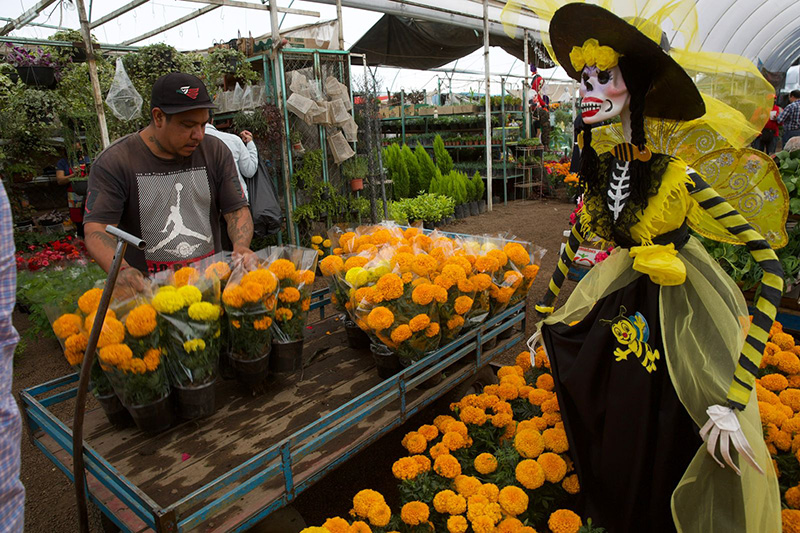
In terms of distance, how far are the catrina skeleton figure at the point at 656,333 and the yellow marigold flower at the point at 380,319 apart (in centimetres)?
71

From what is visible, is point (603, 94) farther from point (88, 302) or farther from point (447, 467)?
point (88, 302)

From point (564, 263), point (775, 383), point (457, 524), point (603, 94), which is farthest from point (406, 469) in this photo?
point (775, 383)

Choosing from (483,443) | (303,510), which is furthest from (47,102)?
(483,443)

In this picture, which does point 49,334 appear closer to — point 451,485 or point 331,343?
point 331,343

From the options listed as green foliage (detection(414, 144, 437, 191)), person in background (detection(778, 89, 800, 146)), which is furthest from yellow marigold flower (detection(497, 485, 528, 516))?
person in background (detection(778, 89, 800, 146))

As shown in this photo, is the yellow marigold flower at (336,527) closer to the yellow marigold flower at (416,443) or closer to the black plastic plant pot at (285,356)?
the yellow marigold flower at (416,443)

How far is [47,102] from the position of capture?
21.4 feet

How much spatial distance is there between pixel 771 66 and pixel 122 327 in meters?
25.6

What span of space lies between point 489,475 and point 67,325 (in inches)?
60.0

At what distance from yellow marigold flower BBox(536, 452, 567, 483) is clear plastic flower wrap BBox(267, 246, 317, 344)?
102 cm

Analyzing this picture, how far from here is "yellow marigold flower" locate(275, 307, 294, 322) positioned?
192 centimetres

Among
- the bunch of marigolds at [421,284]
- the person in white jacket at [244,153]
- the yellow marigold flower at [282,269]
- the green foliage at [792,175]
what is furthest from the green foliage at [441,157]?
the yellow marigold flower at [282,269]

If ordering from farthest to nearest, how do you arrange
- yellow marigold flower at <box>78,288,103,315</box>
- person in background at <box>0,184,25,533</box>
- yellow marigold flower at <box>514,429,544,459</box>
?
yellow marigold flower at <box>514,429,544,459</box>, yellow marigold flower at <box>78,288,103,315</box>, person in background at <box>0,184,25,533</box>

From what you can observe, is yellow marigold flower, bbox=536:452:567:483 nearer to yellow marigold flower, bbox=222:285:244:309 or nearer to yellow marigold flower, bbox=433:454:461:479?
yellow marigold flower, bbox=433:454:461:479
